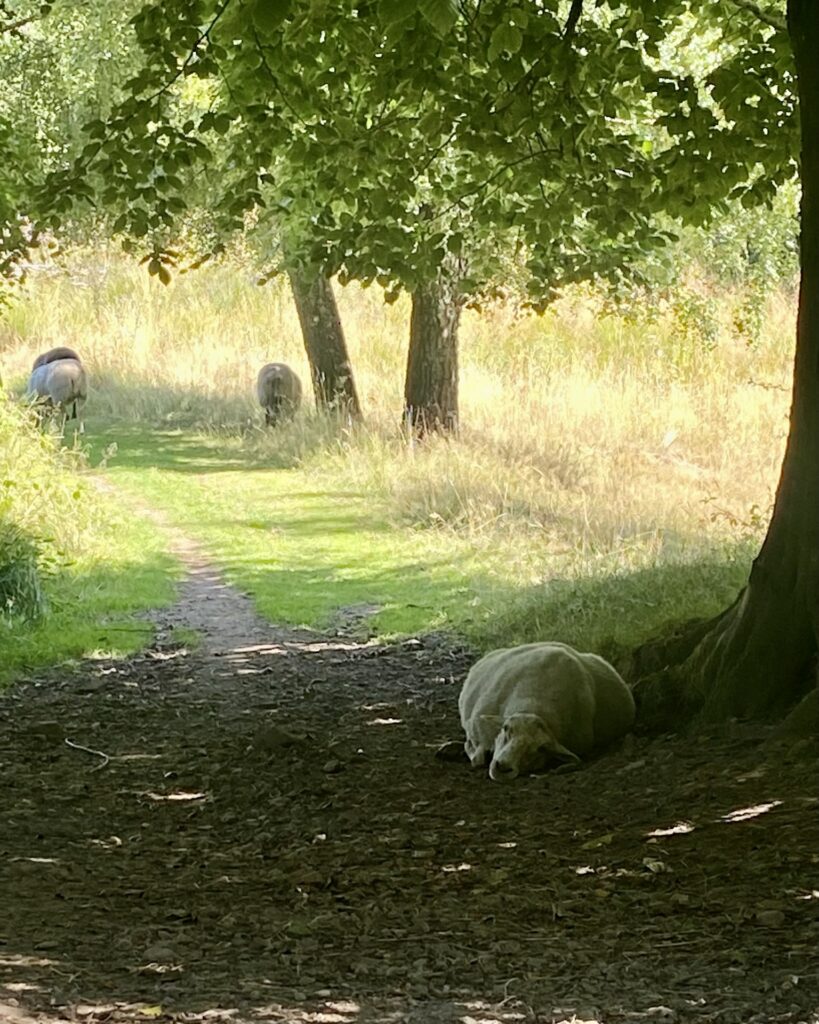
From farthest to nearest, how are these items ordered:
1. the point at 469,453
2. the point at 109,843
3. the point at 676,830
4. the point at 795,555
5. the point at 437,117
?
the point at 469,453 → the point at 437,117 → the point at 795,555 → the point at 109,843 → the point at 676,830

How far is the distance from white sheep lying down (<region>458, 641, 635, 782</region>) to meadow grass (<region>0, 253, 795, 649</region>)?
1693 millimetres

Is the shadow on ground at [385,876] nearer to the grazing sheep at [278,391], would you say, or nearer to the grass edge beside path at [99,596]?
the grass edge beside path at [99,596]

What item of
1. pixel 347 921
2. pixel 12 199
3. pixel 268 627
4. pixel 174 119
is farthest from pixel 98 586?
pixel 174 119

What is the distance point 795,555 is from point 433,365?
15.8 metres

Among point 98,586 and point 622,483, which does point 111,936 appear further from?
point 622,483

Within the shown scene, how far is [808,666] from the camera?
25.1ft

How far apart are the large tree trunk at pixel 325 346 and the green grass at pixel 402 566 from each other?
2626mm

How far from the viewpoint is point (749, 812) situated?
6.36 meters

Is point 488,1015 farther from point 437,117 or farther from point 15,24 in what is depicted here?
point 15,24

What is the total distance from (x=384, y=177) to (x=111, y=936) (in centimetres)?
768

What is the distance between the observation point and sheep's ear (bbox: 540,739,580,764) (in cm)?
770

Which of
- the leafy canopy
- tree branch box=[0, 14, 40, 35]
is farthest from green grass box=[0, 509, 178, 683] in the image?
tree branch box=[0, 14, 40, 35]

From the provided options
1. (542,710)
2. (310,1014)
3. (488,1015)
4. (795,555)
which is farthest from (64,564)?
(488,1015)

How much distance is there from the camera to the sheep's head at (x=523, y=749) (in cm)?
762
